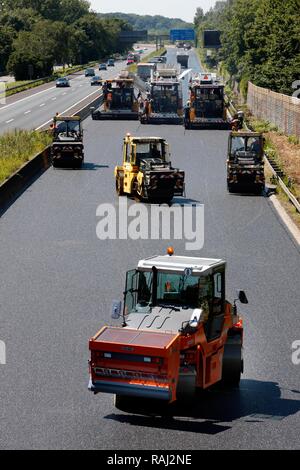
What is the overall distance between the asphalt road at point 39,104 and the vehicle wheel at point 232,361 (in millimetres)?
59278

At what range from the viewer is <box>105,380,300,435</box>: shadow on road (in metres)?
17.2

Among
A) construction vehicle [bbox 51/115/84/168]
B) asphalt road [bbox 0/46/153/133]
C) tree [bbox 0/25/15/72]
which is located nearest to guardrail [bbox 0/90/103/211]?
construction vehicle [bbox 51/115/84/168]

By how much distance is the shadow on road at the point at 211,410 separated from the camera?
17234mm

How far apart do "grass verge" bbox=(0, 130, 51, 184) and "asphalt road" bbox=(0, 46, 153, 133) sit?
13294 millimetres

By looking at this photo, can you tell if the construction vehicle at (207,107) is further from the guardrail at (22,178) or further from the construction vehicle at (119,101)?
the guardrail at (22,178)

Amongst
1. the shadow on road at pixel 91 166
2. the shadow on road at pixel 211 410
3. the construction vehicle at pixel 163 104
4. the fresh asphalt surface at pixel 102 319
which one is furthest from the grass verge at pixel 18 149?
the shadow on road at pixel 211 410

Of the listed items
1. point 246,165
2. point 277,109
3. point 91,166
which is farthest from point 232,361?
point 277,109

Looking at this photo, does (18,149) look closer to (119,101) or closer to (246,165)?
(246,165)

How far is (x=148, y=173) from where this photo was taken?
141ft

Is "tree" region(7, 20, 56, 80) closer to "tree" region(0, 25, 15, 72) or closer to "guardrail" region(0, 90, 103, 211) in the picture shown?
"tree" region(0, 25, 15, 72)

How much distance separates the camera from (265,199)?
44.9 metres

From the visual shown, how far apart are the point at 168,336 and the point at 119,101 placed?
66952 mm

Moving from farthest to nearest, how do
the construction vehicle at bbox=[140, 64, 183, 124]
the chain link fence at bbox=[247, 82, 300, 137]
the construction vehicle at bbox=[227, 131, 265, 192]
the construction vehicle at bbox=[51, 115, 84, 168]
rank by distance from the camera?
the construction vehicle at bbox=[140, 64, 183, 124]
the chain link fence at bbox=[247, 82, 300, 137]
the construction vehicle at bbox=[51, 115, 84, 168]
the construction vehicle at bbox=[227, 131, 265, 192]

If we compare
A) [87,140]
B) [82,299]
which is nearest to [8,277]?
[82,299]
